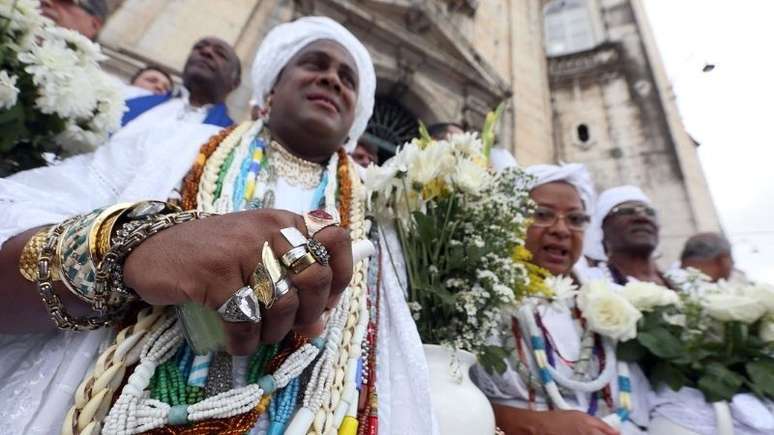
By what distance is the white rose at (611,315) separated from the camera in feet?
5.23

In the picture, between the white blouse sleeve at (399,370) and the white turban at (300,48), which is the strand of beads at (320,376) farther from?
the white turban at (300,48)

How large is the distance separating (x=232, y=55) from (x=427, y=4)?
14.2 feet

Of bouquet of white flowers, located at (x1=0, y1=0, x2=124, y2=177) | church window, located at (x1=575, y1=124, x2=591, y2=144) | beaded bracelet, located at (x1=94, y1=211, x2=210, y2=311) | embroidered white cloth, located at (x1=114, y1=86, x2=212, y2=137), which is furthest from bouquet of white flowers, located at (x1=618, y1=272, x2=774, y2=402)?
church window, located at (x1=575, y1=124, x2=591, y2=144)

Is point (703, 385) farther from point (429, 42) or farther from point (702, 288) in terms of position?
point (429, 42)

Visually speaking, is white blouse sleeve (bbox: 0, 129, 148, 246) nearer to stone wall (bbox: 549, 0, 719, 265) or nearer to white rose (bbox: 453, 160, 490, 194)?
white rose (bbox: 453, 160, 490, 194)

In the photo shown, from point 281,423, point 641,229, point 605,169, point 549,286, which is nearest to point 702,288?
point 549,286

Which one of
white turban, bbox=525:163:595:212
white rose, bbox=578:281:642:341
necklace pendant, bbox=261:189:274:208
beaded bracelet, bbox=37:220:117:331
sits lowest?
beaded bracelet, bbox=37:220:117:331

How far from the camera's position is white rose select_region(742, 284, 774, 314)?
1.57m

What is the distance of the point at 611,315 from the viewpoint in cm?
162

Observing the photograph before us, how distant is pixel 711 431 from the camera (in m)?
1.45

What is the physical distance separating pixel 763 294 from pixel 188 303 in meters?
1.92

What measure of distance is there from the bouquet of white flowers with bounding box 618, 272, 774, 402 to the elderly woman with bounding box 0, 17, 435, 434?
43.4 inches

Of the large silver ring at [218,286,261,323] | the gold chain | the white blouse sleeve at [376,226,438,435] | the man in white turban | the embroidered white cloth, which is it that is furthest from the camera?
the man in white turban

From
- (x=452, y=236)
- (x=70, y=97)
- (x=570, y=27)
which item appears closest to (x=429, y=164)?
(x=452, y=236)
